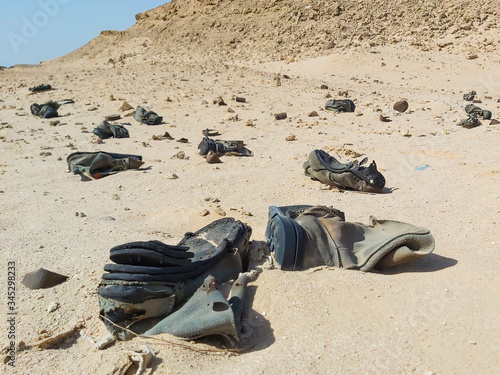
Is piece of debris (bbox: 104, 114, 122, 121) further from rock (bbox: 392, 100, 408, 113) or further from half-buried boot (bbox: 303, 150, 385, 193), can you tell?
rock (bbox: 392, 100, 408, 113)

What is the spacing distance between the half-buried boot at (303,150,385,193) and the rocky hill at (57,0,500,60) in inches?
395

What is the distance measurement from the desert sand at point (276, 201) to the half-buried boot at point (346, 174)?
104 mm

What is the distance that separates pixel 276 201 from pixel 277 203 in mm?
44

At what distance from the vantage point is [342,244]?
2.58 metres

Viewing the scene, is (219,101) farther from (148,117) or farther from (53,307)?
(53,307)

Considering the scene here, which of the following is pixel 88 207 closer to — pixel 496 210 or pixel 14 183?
pixel 14 183

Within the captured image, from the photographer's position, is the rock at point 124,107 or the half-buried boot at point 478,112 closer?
the half-buried boot at point 478,112

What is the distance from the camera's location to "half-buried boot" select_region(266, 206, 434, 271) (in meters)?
2.45

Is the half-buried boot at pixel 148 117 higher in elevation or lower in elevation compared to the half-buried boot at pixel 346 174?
higher

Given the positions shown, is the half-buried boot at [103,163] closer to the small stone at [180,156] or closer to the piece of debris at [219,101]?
the small stone at [180,156]

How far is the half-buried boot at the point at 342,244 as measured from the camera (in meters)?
2.45

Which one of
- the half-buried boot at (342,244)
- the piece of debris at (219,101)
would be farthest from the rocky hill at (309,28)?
the half-buried boot at (342,244)

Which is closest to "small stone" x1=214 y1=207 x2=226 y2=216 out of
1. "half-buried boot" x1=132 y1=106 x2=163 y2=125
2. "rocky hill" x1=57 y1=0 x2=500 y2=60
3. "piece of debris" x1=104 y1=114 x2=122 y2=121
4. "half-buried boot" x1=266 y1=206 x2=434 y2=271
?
"half-buried boot" x1=266 y1=206 x2=434 y2=271

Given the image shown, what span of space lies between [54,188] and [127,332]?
2.97m
